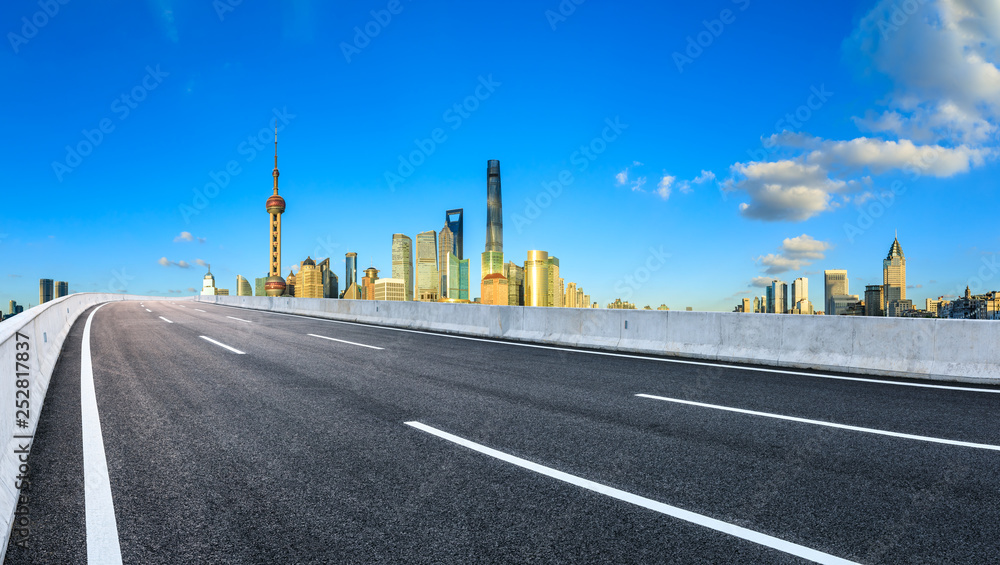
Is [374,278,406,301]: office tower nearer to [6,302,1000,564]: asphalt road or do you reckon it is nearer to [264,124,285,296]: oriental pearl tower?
[264,124,285,296]: oriental pearl tower

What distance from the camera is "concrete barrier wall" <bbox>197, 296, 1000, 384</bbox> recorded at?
8117mm

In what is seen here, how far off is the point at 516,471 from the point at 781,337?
25.3 feet

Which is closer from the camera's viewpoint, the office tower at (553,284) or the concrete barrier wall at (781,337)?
the concrete barrier wall at (781,337)

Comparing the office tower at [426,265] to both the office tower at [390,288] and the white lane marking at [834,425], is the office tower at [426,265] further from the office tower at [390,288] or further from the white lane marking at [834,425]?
the white lane marking at [834,425]

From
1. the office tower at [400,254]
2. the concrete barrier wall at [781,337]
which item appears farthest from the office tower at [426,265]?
the concrete barrier wall at [781,337]

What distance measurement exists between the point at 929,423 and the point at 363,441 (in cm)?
590

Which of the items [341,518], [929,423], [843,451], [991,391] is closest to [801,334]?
[991,391]

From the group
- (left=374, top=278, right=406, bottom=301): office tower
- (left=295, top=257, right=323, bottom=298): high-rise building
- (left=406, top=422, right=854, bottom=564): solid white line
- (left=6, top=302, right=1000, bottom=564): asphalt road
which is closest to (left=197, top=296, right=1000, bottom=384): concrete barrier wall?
(left=6, top=302, right=1000, bottom=564): asphalt road

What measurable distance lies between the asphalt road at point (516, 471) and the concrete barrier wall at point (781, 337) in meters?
1.26

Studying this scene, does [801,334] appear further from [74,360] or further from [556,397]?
[74,360]

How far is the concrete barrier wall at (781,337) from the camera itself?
26.6ft

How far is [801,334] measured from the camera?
9.41m

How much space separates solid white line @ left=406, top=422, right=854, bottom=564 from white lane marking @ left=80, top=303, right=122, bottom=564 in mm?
2513

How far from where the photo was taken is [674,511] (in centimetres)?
322
